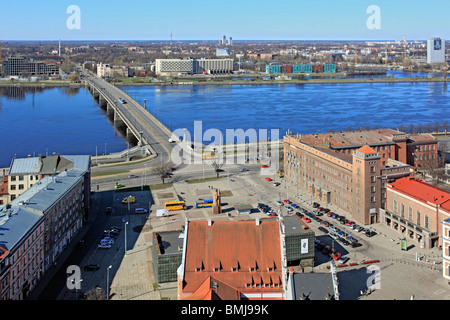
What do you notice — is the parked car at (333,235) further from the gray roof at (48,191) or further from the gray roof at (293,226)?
the gray roof at (48,191)

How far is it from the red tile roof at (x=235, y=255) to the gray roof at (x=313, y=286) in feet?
1.75

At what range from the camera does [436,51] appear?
126m

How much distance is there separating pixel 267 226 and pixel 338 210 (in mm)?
10294

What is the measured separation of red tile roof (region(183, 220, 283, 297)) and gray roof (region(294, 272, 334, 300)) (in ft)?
1.75

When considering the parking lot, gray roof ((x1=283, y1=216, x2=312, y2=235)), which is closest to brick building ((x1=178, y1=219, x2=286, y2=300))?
the parking lot

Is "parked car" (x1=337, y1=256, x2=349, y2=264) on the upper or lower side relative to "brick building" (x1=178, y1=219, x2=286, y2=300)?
lower

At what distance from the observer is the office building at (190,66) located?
106 metres

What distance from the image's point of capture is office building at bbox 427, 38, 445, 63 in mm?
125438

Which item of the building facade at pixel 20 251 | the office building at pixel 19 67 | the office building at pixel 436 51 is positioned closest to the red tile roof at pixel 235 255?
the building facade at pixel 20 251

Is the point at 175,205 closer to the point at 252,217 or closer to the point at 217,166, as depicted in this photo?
the point at 252,217

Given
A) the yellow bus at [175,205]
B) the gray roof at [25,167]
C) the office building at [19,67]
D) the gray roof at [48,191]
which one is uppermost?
the office building at [19,67]

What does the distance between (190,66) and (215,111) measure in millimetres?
55522

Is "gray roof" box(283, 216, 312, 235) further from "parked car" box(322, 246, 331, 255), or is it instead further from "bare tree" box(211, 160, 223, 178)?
"bare tree" box(211, 160, 223, 178)
